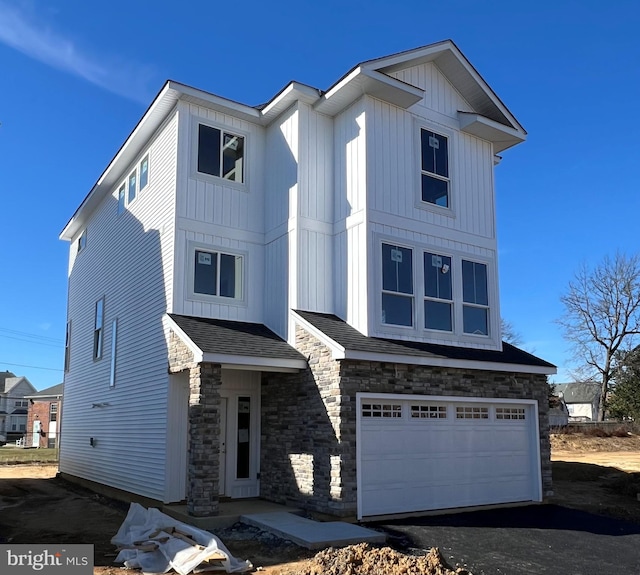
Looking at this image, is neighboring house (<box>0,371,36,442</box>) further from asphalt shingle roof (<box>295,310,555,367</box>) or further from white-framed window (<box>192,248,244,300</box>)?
asphalt shingle roof (<box>295,310,555,367</box>)

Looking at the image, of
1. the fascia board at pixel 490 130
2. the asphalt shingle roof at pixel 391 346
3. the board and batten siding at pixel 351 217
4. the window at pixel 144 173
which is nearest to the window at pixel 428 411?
the asphalt shingle roof at pixel 391 346

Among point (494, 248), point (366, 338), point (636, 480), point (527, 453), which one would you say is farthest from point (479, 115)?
point (636, 480)

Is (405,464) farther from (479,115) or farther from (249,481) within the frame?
(479,115)

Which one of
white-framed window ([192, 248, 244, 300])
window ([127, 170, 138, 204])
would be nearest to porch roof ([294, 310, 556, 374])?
white-framed window ([192, 248, 244, 300])

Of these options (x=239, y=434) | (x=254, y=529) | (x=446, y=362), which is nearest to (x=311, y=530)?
(x=254, y=529)

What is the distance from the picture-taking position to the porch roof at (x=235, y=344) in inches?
442

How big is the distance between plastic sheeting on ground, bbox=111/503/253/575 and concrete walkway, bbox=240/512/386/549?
1.25 meters

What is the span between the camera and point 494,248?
14.9 meters

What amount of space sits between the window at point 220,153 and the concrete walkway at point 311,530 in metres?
7.33

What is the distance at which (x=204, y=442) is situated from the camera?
10.9 metres

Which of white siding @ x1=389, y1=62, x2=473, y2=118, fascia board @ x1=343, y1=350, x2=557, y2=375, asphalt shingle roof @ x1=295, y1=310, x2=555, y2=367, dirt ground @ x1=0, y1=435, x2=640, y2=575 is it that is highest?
white siding @ x1=389, y1=62, x2=473, y2=118

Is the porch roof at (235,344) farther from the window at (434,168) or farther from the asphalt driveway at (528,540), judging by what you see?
the window at (434,168)

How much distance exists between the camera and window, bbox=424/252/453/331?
13539 mm

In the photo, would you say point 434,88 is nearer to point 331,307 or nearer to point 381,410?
point 331,307
